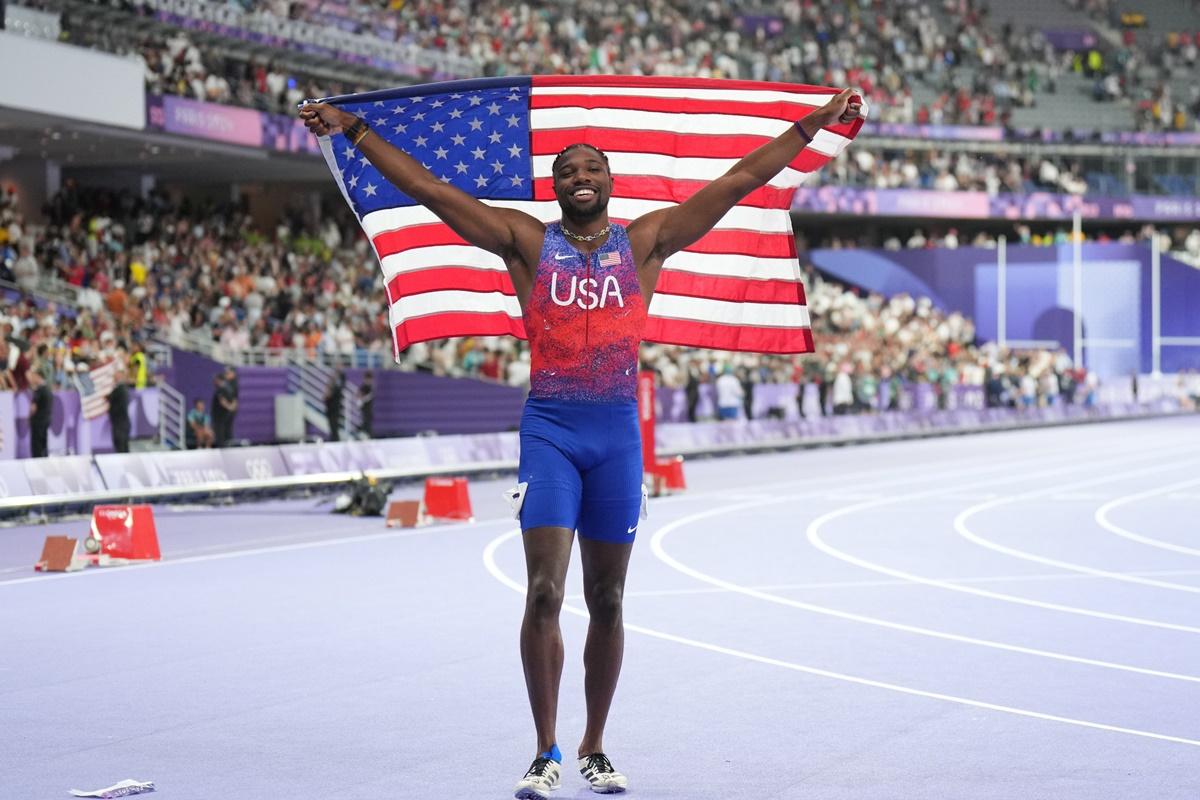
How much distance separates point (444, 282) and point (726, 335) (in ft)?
4.53

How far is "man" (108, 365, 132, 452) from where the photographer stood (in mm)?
24797

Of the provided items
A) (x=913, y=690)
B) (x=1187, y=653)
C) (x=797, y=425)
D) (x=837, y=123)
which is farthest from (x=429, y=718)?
(x=797, y=425)

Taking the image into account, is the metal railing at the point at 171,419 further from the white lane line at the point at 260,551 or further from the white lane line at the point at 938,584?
the white lane line at the point at 938,584

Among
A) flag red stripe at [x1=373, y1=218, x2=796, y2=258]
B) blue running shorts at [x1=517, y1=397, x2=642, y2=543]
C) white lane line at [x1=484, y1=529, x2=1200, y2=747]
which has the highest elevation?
flag red stripe at [x1=373, y1=218, x2=796, y2=258]

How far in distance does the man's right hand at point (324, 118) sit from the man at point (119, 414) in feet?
60.7

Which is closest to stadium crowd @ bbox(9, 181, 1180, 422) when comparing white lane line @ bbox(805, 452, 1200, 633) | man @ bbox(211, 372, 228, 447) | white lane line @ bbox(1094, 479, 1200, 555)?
man @ bbox(211, 372, 228, 447)

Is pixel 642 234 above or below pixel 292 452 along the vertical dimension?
above

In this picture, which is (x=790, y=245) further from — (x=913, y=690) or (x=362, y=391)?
(x=362, y=391)

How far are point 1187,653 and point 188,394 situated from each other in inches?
983

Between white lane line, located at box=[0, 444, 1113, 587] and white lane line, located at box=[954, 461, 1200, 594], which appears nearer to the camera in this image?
white lane line, located at box=[954, 461, 1200, 594]

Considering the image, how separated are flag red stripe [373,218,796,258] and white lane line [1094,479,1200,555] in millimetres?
9488

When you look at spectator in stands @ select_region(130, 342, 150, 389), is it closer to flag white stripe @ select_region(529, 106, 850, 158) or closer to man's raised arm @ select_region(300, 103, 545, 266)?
flag white stripe @ select_region(529, 106, 850, 158)

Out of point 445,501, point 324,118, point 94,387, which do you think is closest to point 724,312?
point 324,118

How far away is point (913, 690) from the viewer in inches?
Answer: 358
